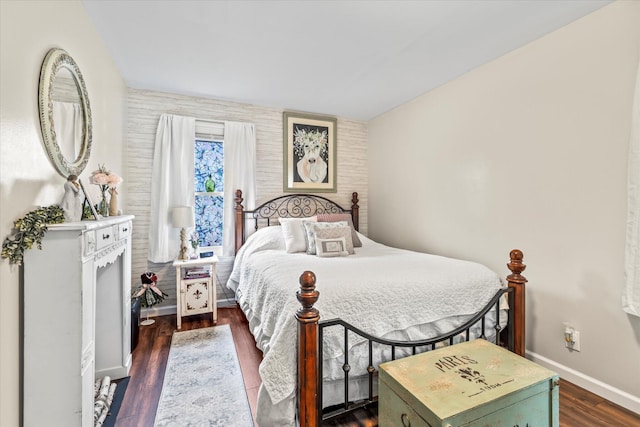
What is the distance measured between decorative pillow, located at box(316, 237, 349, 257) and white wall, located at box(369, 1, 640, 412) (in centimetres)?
111

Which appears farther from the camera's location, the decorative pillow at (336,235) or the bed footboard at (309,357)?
the decorative pillow at (336,235)

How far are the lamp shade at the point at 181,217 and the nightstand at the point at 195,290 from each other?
1.30 ft

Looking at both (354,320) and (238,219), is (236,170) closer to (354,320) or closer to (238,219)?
(238,219)

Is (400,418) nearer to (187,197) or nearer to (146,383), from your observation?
(146,383)

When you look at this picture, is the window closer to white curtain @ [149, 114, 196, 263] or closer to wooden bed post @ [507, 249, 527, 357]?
white curtain @ [149, 114, 196, 263]

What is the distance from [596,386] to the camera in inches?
76.9

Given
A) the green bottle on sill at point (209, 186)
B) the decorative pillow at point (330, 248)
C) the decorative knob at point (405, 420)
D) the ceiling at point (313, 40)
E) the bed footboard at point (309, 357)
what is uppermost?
the ceiling at point (313, 40)

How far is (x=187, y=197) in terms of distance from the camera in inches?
138

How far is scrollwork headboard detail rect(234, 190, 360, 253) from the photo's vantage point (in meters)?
3.69

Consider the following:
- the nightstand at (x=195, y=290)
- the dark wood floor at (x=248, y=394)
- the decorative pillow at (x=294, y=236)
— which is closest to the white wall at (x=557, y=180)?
the dark wood floor at (x=248, y=394)

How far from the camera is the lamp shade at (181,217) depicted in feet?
10.7

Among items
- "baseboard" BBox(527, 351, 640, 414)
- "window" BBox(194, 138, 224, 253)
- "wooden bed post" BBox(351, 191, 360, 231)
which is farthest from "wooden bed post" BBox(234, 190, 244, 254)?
"baseboard" BBox(527, 351, 640, 414)

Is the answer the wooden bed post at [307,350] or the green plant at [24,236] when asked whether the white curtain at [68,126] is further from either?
the wooden bed post at [307,350]

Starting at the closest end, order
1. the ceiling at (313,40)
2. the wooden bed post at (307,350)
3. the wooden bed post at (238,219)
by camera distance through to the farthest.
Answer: the wooden bed post at (307,350)
the ceiling at (313,40)
the wooden bed post at (238,219)
